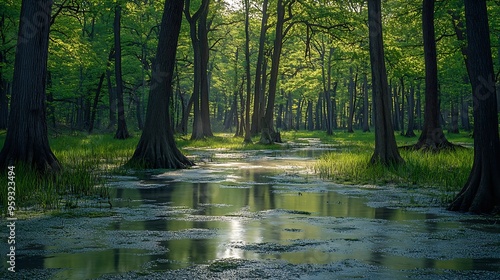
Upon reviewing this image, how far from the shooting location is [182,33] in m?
44.6

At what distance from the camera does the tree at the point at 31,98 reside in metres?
14.5

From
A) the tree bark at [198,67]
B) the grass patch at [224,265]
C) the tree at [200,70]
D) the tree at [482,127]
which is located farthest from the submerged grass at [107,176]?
the tree at [200,70]

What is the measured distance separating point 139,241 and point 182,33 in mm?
38528

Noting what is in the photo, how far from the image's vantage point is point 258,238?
7.75 m

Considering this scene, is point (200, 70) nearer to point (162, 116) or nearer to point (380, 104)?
point (162, 116)

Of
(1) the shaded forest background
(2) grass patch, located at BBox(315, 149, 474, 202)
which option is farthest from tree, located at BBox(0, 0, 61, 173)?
(2) grass patch, located at BBox(315, 149, 474, 202)

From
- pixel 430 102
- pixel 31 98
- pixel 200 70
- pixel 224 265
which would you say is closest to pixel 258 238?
pixel 224 265

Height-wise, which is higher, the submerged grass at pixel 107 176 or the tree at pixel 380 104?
the tree at pixel 380 104

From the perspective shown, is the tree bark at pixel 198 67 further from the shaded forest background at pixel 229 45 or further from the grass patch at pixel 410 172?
the grass patch at pixel 410 172

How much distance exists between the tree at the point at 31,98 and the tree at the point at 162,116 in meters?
5.07

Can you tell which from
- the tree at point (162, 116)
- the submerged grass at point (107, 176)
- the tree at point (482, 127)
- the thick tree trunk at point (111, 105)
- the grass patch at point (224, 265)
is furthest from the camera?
the thick tree trunk at point (111, 105)

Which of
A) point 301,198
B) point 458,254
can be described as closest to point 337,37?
point 301,198

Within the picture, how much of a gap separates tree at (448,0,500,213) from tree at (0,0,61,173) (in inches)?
391

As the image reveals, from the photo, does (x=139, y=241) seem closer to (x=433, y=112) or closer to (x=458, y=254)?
(x=458, y=254)
